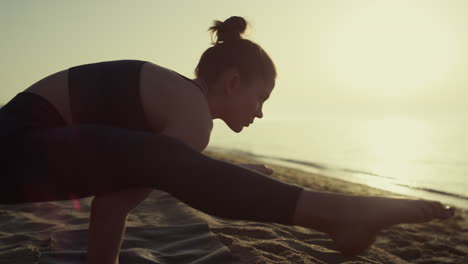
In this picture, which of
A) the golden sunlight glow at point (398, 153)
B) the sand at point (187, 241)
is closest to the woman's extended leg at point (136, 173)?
the sand at point (187, 241)

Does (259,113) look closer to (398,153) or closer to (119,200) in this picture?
(119,200)

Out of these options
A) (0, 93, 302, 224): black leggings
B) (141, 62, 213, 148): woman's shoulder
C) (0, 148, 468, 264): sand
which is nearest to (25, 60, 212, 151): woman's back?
(141, 62, 213, 148): woman's shoulder

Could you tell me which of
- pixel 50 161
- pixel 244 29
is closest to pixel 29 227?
pixel 50 161

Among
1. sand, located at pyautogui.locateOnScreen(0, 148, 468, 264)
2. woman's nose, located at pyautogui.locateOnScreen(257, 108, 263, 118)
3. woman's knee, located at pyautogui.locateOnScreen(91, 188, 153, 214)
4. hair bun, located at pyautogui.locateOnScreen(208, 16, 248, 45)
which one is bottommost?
sand, located at pyautogui.locateOnScreen(0, 148, 468, 264)

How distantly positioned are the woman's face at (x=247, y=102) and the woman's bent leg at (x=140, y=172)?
2.38ft

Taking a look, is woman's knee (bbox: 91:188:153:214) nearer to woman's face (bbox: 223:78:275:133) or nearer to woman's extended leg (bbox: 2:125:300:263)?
woman's extended leg (bbox: 2:125:300:263)

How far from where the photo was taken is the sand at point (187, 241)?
2.39 metres

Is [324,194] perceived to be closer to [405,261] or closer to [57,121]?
[57,121]

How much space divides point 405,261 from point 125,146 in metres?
2.49

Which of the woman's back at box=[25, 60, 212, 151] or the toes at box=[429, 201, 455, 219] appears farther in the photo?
the woman's back at box=[25, 60, 212, 151]

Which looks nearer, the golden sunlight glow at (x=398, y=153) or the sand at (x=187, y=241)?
the sand at (x=187, y=241)

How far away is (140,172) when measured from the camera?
125cm

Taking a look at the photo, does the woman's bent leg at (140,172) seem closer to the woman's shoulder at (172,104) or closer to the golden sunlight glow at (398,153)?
the woman's shoulder at (172,104)

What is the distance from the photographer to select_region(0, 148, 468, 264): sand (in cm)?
239
